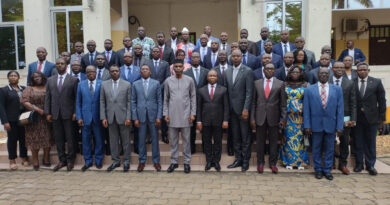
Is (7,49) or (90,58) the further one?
(7,49)

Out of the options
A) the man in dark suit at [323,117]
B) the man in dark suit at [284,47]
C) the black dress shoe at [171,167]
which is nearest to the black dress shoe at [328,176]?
the man in dark suit at [323,117]

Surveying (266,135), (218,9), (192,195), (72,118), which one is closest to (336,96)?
(266,135)

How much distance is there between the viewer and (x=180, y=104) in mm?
5938

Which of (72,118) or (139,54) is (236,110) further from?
(72,118)

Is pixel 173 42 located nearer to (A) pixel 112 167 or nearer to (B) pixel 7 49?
(A) pixel 112 167

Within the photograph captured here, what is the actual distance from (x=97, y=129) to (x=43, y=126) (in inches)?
44.9

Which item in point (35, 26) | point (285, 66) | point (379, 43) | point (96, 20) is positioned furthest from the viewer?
point (379, 43)

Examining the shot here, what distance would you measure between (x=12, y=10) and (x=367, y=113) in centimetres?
1093

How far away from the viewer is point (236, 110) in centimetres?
598

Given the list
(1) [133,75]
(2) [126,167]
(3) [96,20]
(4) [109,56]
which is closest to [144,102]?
(1) [133,75]

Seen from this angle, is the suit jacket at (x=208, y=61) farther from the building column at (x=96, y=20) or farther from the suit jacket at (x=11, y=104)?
the building column at (x=96, y=20)

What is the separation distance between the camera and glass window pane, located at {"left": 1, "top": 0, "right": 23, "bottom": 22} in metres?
10.8

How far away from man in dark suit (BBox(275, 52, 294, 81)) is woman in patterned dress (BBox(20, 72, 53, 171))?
15.3 ft

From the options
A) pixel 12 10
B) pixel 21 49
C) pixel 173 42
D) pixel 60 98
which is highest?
pixel 12 10
